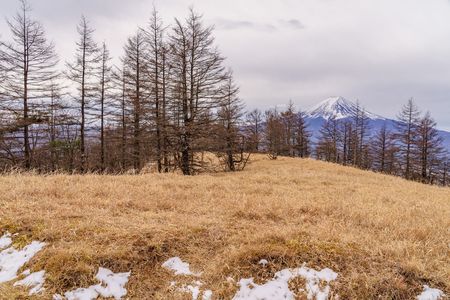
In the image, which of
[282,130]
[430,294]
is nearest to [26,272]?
[430,294]

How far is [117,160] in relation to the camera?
25.6 m

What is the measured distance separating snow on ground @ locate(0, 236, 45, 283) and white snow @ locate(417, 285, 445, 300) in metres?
4.45

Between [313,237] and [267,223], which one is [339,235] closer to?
[313,237]

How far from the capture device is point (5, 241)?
13.2 ft

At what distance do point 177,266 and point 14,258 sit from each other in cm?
209

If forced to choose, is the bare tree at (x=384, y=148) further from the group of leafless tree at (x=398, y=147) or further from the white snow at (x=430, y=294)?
the white snow at (x=430, y=294)

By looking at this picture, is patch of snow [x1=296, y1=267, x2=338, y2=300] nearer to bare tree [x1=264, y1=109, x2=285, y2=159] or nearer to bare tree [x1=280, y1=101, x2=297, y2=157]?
bare tree [x1=264, y1=109, x2=285, y2=159]

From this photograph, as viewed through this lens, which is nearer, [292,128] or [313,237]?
[313,237]

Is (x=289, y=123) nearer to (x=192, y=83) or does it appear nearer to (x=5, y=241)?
(x=192, y=83)

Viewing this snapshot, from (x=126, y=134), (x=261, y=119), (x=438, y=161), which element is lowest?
(x=438, y=161)

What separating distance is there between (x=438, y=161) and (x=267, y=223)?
135 ft

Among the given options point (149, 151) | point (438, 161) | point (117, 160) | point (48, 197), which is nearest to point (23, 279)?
point (48, 197)

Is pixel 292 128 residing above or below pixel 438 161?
above

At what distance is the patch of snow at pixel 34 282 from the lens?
304cm
